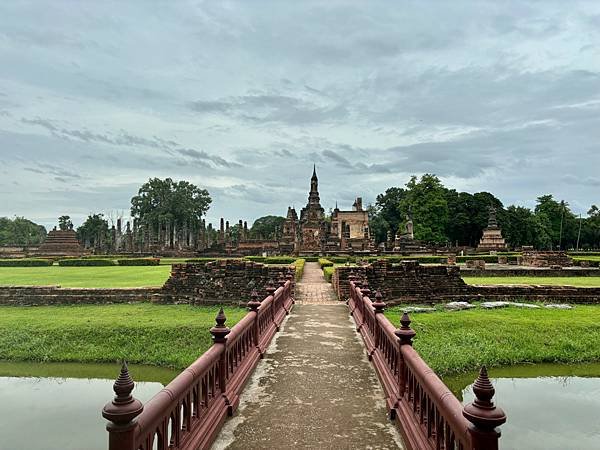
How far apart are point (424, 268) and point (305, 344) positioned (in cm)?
947

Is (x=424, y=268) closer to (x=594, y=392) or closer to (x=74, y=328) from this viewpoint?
(x=594, y=392)

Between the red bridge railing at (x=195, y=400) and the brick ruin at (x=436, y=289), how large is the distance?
9.21 m

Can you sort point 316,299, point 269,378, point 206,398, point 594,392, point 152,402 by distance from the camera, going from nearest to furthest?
point 152,402, point 206,398, point 269,378, point 594,392, point 316,299

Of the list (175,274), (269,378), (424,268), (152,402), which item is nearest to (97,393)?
(269,378)

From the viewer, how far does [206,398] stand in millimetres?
5195

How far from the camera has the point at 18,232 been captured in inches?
3647

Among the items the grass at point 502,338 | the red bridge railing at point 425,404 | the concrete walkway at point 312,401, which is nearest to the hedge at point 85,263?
the grass at point 502,338

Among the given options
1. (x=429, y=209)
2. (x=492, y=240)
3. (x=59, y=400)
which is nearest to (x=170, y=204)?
(x=429, y=209)

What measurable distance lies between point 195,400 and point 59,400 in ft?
17.7

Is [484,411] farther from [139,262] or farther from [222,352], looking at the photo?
[139,262]

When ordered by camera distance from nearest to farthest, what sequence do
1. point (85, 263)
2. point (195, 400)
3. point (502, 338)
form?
point (195, 400)
point (502, 338)
point (85, 263)

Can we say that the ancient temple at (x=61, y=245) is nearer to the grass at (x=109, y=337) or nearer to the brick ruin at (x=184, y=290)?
the brick ruin at (x=184, y=290)

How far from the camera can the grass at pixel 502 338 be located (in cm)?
1027

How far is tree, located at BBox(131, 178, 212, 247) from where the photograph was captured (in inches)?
3044
